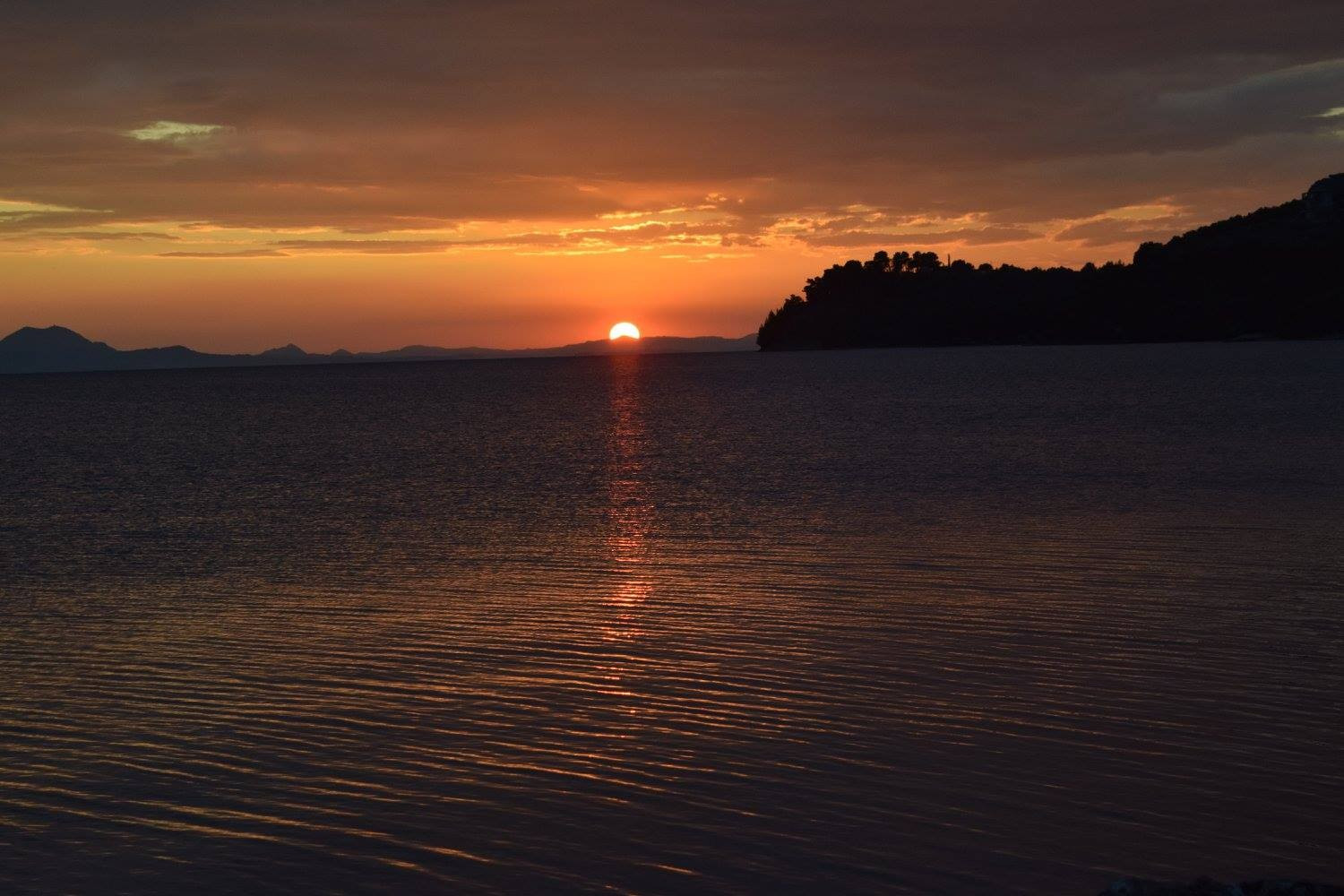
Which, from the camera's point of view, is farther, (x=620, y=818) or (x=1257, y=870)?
(x=620, y=818)

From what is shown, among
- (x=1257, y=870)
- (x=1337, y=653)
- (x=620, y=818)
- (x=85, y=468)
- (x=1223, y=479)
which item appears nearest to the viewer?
(x=1257, y=870)

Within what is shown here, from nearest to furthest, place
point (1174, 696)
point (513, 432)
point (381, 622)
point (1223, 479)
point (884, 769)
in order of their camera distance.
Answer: point (884, 769), point (1174, 696), point (381, 622), point (1223, 479), point (513, 432)

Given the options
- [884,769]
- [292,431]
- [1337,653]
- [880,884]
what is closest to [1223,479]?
[1337,653]

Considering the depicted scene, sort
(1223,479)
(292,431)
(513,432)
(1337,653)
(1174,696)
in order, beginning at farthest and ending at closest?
1. (292,431)
2. (513,432)
3. (1223,479)
4. (1337,653)
5. (1174,696)

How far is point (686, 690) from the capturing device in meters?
13.7

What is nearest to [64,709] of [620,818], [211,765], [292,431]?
[211,765]

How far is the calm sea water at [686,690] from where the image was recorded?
929 centimetres

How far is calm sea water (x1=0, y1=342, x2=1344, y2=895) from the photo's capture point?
30.5 ft

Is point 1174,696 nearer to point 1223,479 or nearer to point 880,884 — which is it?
point 880,884

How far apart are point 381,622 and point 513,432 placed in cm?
5307

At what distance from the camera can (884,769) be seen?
35.6ft

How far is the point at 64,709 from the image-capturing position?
13508 millimetres

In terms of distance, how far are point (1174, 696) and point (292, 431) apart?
69960 millimetres

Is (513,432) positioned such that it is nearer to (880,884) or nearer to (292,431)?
(292,431)
